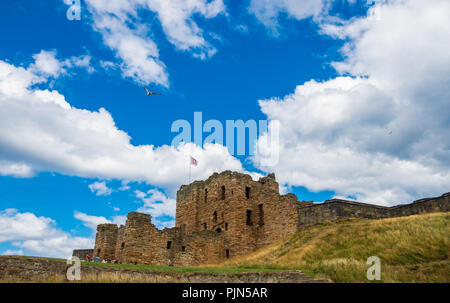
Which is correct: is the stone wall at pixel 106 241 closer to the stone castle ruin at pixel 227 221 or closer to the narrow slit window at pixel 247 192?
the stone castle ruin at pixel 227 221

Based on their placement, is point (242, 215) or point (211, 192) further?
point (211, 192)

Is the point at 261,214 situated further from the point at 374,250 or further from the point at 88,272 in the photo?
the point at 88,272

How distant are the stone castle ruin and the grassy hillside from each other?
2.67m

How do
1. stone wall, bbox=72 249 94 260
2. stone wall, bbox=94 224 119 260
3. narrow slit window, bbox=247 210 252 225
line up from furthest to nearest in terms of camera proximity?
stone wall, bbox=72 249 94 260, narrow slit window, bbox=247 210 252 225, stone wall, bbox=94 224 119 260

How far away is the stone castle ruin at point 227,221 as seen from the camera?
95.0 feet

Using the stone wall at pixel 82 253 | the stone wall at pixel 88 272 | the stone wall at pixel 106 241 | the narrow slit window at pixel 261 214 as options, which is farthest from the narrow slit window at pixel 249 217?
the stone wall at pixel 88 272

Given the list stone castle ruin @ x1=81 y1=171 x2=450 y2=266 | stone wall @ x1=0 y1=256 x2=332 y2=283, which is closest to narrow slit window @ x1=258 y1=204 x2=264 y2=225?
stone castle ruin @ x1=81 y1=171 x2=450 y2=266

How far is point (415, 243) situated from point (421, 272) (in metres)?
4.65

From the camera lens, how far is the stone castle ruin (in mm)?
28953

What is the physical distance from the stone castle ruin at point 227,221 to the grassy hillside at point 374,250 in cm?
267

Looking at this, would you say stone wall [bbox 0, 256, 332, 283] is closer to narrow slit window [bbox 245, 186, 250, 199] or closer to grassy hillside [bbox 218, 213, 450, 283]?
grassy hillside [bbox 218, 213, 450, 283]

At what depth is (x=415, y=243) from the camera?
18.5 m
